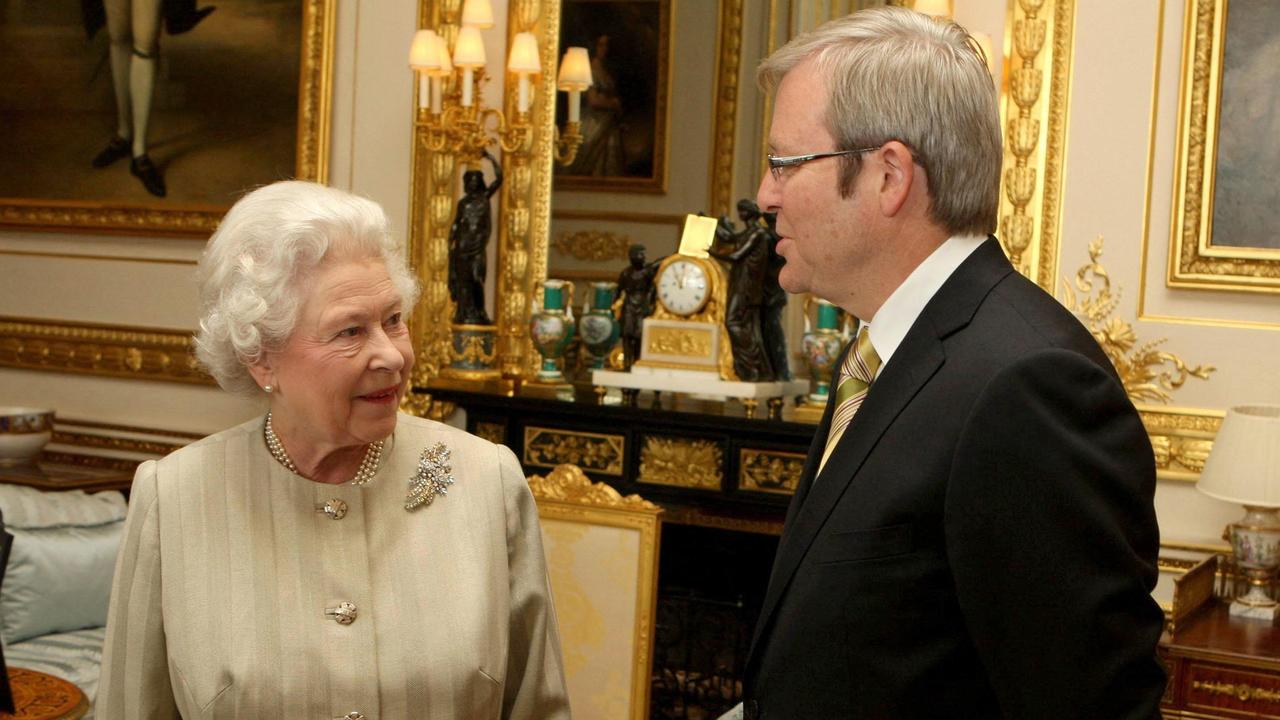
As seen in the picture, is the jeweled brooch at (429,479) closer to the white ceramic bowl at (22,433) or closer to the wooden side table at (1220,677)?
the wooden side table at (1220,677)

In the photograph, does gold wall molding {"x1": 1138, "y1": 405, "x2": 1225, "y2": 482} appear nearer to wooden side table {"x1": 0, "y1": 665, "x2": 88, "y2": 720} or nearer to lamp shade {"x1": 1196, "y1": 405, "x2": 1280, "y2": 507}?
lamp shade {"x1": 1196, "y1": 405, "x2": 1280, "y2": 507}

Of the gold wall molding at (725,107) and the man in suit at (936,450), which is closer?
the man in suit at (936,450)

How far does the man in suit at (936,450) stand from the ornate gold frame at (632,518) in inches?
71.0

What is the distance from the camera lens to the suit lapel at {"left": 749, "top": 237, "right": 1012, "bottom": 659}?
1.67 meters

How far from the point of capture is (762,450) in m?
4.68

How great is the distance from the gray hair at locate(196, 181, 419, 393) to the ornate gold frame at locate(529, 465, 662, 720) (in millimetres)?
1703

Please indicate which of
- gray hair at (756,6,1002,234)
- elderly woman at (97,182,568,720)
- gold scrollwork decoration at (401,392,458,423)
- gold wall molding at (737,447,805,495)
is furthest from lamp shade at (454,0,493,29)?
gray hair at (756,6,1002,234)

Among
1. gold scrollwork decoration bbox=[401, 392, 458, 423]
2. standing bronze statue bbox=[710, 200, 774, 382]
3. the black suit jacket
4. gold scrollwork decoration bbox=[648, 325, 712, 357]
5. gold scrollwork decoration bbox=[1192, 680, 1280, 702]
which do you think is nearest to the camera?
the black suit jacket

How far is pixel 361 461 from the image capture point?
2.25 meters

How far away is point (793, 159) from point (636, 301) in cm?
340

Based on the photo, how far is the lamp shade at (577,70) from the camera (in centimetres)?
550

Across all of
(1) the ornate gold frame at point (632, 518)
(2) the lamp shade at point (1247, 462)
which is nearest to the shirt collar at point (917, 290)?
(1) the ornate gold frame at point (632, 518)

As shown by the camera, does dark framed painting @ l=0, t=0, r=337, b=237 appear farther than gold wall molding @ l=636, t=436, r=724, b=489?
Yes

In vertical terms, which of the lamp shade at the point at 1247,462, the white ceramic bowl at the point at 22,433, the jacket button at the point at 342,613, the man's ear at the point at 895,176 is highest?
the man's ear at the point at 895,176
